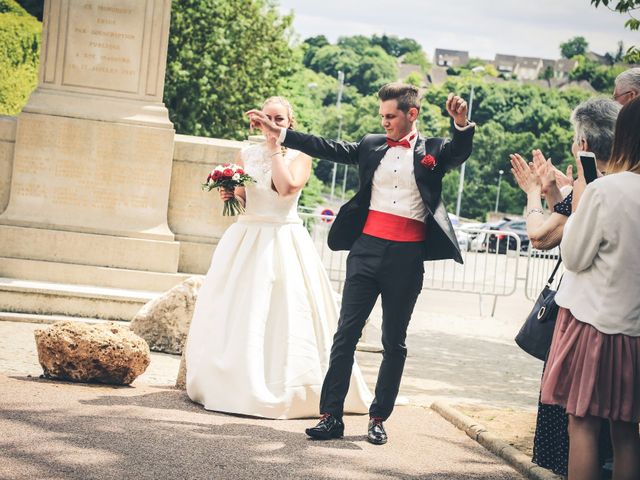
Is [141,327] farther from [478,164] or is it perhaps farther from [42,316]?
[478,164]

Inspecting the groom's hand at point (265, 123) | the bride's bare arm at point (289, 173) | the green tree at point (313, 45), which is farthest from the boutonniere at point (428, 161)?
the green tree at point (313, 45)

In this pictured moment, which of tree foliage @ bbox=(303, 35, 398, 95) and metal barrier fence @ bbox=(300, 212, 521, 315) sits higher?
tree foliage @ bbox=(303, 35, 398, 95)

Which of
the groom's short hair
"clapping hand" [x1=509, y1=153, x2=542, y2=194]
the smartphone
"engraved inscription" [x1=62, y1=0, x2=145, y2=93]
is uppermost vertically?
"engraved inscription" [x1=62, y1=0, x2=145, y2=93]

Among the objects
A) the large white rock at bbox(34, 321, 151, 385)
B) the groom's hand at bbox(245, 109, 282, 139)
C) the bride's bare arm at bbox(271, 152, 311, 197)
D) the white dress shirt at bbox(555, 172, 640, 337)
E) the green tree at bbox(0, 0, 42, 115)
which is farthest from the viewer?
the green tree at bbox(0, 0, 42, 115)

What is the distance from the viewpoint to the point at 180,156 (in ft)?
43.9

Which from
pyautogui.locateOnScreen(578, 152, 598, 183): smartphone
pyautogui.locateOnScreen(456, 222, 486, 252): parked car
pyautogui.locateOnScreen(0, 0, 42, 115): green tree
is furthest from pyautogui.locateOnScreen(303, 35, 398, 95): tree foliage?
pyautogui.locateOnScreen(578, 152, 598, 183): smartphone

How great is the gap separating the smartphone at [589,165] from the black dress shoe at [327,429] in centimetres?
254

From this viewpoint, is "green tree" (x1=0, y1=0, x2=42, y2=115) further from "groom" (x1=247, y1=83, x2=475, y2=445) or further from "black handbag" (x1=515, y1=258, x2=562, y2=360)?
"black handbag" (x1=515, y1=258, x2=562, y2=360)

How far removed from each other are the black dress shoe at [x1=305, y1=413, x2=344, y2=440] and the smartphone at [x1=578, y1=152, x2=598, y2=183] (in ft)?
8.35

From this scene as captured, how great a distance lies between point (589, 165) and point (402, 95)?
2.01 metres

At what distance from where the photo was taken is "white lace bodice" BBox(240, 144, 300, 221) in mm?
8445

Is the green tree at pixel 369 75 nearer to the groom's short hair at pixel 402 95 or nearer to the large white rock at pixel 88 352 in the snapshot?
the large white rock at pixel 88 352

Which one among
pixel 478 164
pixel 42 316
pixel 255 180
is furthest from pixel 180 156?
pixel 478 164

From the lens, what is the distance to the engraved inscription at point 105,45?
13.2 m
